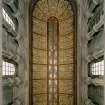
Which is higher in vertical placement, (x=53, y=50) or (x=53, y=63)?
(x=53, y=50)

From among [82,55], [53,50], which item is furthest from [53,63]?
[82,55]

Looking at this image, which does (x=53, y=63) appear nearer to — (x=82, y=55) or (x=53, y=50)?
(x=53, y=50)

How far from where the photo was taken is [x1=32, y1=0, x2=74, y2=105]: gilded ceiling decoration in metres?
25.0

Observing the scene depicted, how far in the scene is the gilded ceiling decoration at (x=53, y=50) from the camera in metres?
25.0

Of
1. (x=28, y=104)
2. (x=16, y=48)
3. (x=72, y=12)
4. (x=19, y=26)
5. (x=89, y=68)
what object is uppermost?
(x=72, y=12)

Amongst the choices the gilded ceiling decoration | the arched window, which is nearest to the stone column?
the gilded ceiling decoration

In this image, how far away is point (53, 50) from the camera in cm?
2542

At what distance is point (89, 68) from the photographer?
71.5 ft

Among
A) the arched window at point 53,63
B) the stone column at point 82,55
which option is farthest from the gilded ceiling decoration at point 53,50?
the stone column at point 82,55

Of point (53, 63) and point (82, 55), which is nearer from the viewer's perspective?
point (82, 55)

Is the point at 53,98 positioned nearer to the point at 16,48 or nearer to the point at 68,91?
the point at 68,91

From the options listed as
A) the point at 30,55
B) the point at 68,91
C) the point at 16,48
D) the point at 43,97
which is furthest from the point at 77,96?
the point at 16,48

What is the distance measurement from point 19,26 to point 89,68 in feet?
21.5

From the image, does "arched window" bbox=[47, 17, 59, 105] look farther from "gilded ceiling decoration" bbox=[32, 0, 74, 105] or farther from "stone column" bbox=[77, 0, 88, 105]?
"stone column" bbox=[77, 0, 88, 105]
